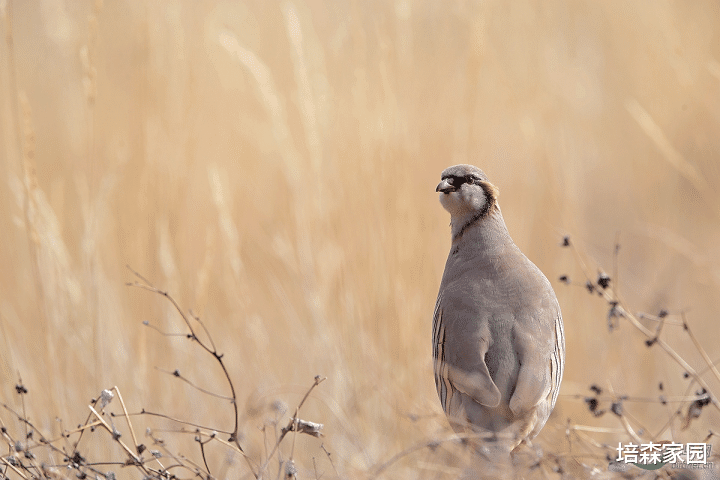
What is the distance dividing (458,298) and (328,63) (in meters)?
2.26

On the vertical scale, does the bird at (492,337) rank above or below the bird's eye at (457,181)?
below

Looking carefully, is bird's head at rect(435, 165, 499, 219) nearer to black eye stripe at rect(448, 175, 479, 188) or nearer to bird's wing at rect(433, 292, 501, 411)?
black eye stripe at rect(448, 175, 479, 188)

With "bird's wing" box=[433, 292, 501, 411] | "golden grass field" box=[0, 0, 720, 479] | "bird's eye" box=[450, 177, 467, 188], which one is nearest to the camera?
"bird's wing" box=[433, 292, 501, 411]

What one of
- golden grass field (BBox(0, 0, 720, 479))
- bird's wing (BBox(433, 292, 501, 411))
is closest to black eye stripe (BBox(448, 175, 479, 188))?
bird's wing (BBox(433, 292, 501, 411))

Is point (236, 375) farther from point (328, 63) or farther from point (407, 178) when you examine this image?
point (328, 63)

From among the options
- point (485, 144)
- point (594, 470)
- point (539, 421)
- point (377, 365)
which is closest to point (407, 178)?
point (377, 365)

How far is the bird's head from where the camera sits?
66.9 inches

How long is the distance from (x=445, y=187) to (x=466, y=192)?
7cm

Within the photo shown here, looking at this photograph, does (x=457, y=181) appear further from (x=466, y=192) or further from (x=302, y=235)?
(x=302, y=235)

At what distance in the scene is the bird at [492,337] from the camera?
163 centimetres

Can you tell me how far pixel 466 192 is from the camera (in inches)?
67.5

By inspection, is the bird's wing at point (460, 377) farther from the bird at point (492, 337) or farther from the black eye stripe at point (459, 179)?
the black eye stripe at point (459, 179)

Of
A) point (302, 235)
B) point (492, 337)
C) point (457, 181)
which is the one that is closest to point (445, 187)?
point (457, 181)

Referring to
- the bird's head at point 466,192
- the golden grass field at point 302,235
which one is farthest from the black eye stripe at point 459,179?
the golden grass field at point 302,235
